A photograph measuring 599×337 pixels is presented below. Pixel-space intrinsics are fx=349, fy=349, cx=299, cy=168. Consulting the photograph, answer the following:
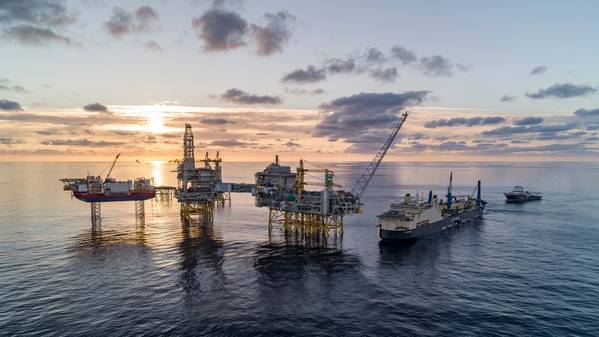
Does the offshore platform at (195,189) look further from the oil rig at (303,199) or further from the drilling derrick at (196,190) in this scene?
the oil rig at (303,199)

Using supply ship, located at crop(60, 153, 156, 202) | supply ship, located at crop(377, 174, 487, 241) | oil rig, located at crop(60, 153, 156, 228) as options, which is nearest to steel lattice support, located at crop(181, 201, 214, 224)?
oil rig, located at crop(60, 153, 156, 228)

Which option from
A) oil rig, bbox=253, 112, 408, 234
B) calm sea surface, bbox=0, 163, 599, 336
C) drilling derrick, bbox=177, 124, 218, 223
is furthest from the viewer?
drilling derrick, bbox=177, 124, 218, 223

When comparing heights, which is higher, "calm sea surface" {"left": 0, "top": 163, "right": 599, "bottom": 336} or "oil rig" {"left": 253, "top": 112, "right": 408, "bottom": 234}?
"oil rig" {"left": 253, "top": 112, "right": 408, "bottom": 234}

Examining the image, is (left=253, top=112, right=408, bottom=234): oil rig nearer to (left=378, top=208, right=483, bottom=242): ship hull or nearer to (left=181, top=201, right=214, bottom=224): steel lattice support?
(left=378, top=208, right=483, bottom=242): ship hull

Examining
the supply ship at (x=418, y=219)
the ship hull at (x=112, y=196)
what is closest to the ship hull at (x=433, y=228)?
the supply ship at (x=418, y=219)

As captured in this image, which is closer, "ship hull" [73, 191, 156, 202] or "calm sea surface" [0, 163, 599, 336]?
"calm sea surface" [0, 163, 599, 336]

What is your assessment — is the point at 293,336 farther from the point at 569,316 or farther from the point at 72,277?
the point at 72,277

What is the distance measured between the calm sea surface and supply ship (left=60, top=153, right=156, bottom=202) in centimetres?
1501

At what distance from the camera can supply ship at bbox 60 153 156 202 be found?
126 metres

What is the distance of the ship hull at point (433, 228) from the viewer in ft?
324

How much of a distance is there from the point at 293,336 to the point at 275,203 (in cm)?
6383

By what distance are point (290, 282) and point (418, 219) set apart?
55.5 m

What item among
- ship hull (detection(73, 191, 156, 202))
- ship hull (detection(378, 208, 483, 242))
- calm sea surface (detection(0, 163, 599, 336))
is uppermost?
ship hull (detection(73, 191, 156, 202))

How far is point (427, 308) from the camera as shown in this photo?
55.0m
